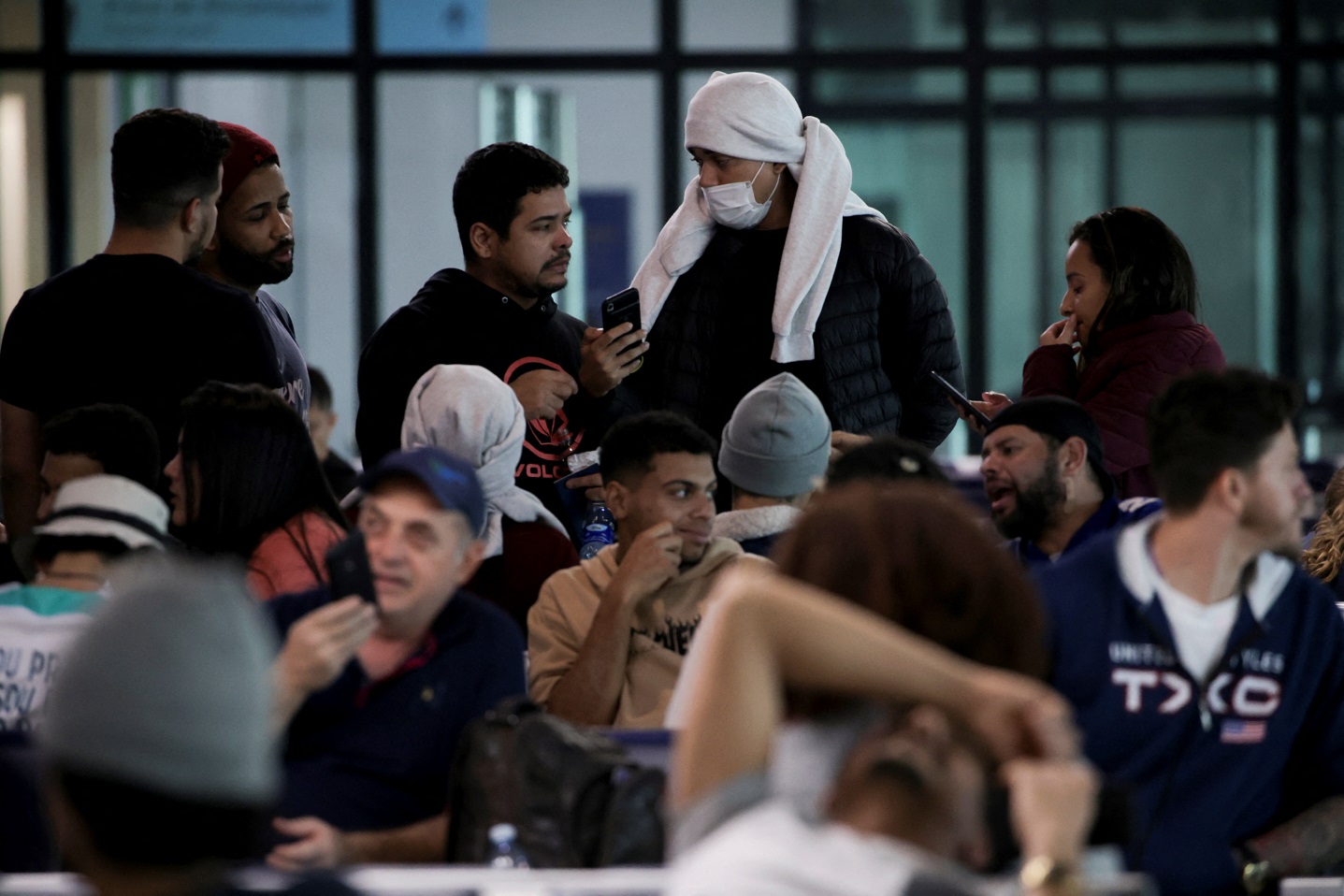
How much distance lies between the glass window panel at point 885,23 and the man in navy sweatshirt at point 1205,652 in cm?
708

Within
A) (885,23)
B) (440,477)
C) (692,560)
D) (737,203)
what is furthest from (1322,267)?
(440,477)

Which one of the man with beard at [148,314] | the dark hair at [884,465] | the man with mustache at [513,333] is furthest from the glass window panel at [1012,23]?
the dark hair at [884,465]

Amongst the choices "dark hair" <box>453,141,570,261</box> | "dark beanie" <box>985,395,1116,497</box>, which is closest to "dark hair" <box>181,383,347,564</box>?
"dark hair" <box>453,141,570,261</box>

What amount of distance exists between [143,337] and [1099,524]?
2.19 metres

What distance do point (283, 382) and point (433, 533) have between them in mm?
1475

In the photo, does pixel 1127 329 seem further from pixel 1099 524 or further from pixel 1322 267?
pixel 1322 267

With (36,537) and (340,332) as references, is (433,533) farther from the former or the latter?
(340,332)

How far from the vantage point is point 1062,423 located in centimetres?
389

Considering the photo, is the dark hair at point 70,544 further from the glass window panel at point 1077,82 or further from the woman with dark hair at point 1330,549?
the glass window panel at point 1077,82

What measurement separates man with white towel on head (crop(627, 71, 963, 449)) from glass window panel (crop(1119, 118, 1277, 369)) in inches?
216

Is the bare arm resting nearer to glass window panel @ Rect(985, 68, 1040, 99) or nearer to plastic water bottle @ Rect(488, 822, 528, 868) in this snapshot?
plastic water bottle @ Rect(488, 822, 528, 868)

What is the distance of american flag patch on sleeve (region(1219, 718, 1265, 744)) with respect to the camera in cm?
280

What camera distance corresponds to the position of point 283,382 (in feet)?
13.9

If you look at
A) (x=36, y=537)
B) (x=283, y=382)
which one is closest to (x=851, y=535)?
(x=36, y=537)
